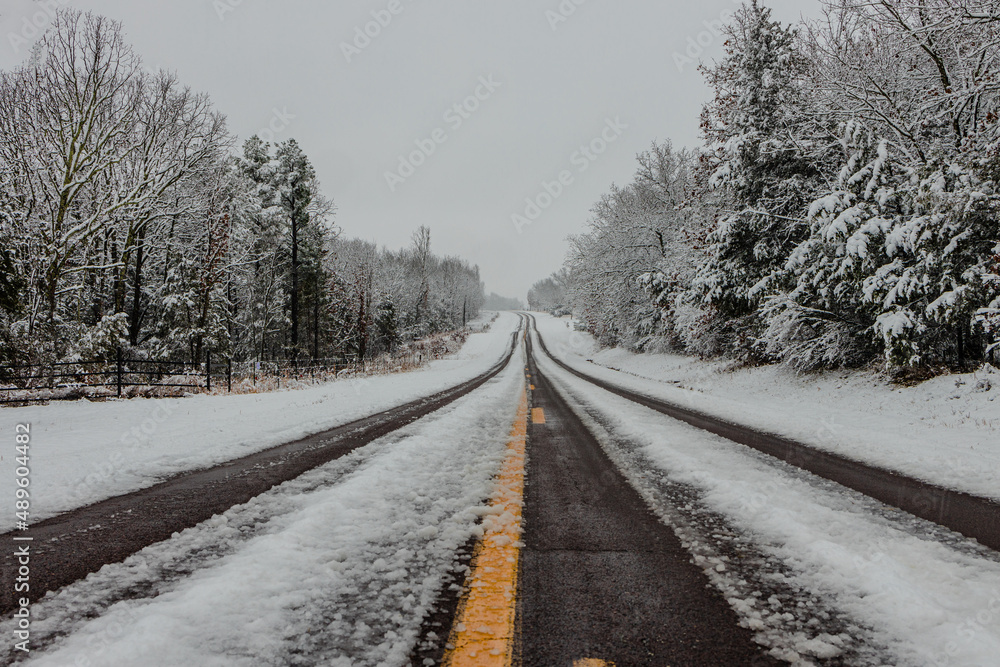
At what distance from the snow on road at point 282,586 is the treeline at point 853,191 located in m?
9.19

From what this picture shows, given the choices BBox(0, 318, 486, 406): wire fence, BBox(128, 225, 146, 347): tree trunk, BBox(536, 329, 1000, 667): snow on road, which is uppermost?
BBox(128, 225, 146, 347): tree trunk

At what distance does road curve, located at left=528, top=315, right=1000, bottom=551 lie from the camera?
2500mm

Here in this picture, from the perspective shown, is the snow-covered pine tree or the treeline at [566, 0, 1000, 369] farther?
the snow-covered pine tree

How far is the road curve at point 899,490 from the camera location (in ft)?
8.20

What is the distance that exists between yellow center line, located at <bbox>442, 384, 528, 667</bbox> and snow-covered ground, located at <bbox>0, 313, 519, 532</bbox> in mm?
2548

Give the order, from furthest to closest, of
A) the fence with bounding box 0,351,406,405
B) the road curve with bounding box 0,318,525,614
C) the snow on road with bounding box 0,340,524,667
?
the fence with bounding box 0,351,406,405, the road curve with bounding box 0,318,525,614, the snow on road with bounding box 0,340,524,667

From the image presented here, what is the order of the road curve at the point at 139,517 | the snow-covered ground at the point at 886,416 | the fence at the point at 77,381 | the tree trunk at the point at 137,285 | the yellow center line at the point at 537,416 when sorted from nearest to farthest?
the road curve at the point at 139,517, the snow-covered ground at the point at 886,416, the yellow center line at the point at 537,416, the fence at the point at 77,381, the tree trunk at the point at 137,285

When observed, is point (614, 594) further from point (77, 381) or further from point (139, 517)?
point (77, 381)

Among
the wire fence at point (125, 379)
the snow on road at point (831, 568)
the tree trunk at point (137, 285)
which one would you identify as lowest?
the wire fence at point (125, 379)

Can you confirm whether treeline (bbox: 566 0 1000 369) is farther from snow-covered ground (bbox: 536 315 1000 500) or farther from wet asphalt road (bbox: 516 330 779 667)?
wet asphalt road (bbox: 516 330 779 667)

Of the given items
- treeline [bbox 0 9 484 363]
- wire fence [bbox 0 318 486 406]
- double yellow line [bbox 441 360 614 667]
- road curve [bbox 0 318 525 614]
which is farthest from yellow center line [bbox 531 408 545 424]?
treeline [bbox 0 9 484 363]

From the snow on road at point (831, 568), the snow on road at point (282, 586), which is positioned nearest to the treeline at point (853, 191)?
the snow on road at point (831, 568)

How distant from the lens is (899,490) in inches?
124

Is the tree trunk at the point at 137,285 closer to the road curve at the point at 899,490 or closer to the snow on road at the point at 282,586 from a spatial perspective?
the snow on road at the point at 282,586
